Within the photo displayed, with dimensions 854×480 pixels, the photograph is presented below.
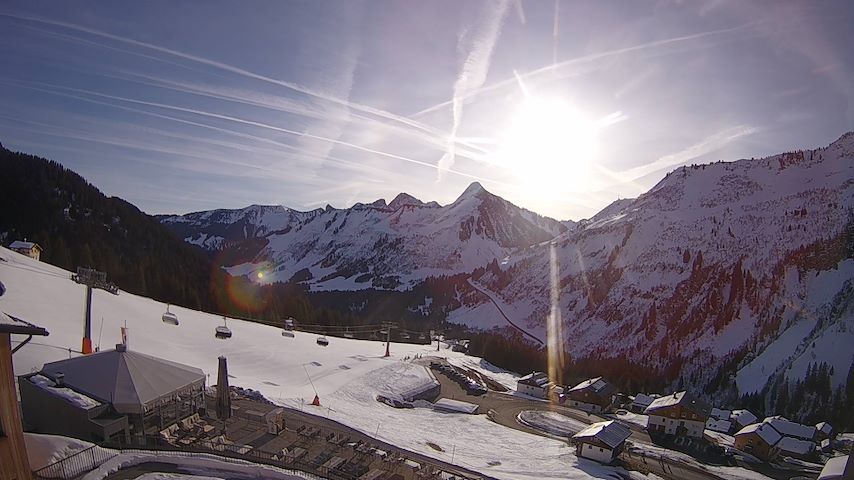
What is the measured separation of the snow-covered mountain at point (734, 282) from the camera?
108500mm

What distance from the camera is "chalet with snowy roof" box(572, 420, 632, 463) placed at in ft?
119

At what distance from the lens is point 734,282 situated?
476 ft

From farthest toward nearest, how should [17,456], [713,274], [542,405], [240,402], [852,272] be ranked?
1. [713,274]
2. [852,272]
3. [542,405]
4. [240,402]
5. [17,456]

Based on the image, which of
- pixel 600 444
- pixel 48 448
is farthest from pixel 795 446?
pixel 48 448

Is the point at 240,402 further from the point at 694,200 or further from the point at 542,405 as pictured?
the point at 694,200

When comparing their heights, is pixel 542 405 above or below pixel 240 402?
below

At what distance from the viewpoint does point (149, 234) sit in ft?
438

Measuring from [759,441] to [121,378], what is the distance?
2413 inches

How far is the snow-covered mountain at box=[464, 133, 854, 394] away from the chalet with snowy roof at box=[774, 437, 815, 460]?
49064 millimetres

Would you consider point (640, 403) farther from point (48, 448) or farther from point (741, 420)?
point (48, 448)

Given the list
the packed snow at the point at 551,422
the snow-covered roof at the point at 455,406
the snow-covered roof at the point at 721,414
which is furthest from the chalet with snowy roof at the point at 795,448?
the snow-covered roof at the point at 455,406

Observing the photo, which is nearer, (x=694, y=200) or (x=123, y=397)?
(x=123, y=397)

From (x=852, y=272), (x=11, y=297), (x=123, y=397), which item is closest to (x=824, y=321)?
(x=852, y=272)

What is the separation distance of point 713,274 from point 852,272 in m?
38.5
